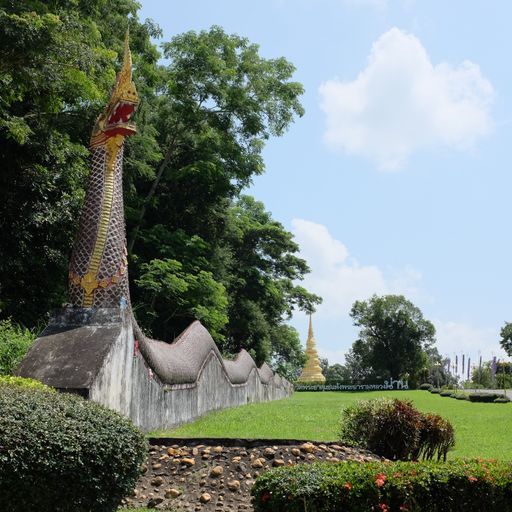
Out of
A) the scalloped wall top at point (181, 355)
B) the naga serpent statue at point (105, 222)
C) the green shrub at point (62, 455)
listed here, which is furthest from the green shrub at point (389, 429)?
the naga serpent statue at point (105, 222)

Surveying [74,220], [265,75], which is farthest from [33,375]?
[265,75]

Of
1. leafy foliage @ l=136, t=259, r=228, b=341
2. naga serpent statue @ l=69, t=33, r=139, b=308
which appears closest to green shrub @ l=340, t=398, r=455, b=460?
naga serpent statue @ l=69, t=33, r=139, b=308

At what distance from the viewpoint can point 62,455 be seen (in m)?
5.26

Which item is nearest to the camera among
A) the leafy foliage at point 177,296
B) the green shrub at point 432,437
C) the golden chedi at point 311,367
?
the green shrub at point 432,437

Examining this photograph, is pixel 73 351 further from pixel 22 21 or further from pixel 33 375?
pixel 22 21

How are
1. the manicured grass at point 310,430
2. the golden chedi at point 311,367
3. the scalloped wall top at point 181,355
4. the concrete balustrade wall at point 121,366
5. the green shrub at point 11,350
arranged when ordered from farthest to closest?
the golden chedi at point 311,367 < the scalloped wall top at point 181,355 < the green shrub at point 11,350 < the manicured grass at point 310,430 < the concrete balustrade wall at point 121,366

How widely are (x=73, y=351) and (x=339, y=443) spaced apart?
4143mm

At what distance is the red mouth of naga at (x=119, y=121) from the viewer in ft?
41.2

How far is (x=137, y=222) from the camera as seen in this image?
22.7 m

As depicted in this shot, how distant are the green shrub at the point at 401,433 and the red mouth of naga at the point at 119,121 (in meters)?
6.88

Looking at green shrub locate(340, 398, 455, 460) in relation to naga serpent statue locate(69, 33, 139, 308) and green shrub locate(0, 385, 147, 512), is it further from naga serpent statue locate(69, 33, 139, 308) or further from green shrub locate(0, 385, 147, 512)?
naga serpent statue locate(69, 33, 139, 308)

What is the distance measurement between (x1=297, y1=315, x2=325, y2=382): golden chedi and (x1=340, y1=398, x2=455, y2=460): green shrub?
58837 mm

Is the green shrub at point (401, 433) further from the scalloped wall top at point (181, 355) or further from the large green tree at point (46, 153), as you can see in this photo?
the large green tree at point (46, 153)

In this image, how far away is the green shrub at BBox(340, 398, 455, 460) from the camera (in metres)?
8.91
